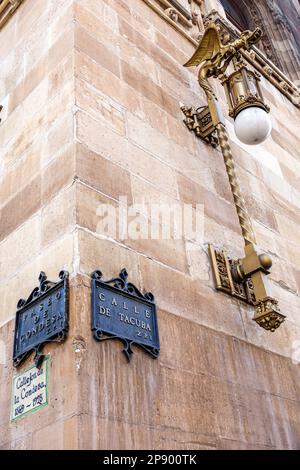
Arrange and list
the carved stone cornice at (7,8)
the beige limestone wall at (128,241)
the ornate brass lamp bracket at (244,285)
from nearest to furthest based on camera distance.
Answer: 1. the beige limestone wall at (128,241)
2. the ornate brass lamp bracket at (244,285)
3. the carved stone cornice at (7,8)

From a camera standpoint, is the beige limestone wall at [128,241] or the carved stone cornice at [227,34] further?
the carved stone cornice at [227,34]

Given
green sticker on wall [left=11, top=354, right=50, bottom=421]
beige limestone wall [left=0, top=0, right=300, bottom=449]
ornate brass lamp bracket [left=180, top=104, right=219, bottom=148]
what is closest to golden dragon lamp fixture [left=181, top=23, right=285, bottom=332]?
ornate brass lamp bracket [left=180, top=104, right=219, bottom=148]

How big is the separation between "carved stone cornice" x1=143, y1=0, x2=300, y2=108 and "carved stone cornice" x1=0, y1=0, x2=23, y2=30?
1511 millimetres

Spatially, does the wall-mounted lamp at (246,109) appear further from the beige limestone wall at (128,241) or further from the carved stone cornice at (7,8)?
the carved stone cornice at (7,8)

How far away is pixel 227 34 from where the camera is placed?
637 centimetres

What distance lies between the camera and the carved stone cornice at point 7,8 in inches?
225

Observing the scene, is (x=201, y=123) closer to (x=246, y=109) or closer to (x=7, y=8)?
(x=246, y=109)

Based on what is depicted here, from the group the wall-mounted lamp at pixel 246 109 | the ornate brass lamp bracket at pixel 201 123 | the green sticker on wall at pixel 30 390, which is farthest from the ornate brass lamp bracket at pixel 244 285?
the green sticker on wall at pixel 30 390

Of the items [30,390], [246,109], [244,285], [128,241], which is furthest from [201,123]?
[30,390]

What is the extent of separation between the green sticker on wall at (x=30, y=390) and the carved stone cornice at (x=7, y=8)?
4536 mm

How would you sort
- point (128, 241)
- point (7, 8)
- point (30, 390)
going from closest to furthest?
point (30, 390) < point (128, 241) < point (7, 8)

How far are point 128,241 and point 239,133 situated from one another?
1550 mm
